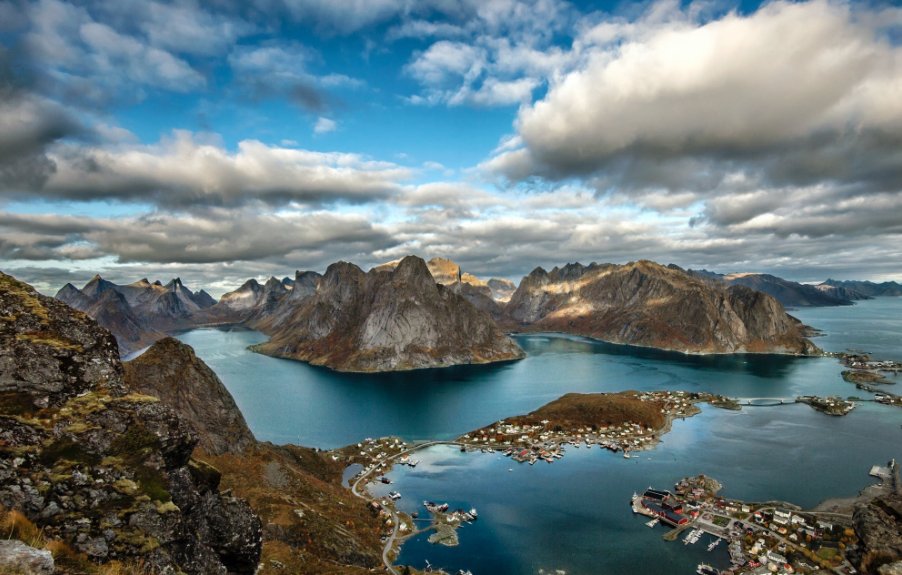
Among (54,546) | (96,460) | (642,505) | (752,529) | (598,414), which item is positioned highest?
(96,460)

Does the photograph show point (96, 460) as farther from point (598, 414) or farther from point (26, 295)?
point (598, 414)

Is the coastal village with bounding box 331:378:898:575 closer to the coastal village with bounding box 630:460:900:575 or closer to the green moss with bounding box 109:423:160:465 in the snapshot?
the coastal village with bounding box 630:460:900:575

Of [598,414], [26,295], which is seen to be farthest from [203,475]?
[598,414]

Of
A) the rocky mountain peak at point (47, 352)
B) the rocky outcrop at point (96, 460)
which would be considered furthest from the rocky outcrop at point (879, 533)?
the rocky mountain peak at point (47, 352)

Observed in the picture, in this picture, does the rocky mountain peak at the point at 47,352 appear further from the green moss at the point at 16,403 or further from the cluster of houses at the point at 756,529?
the cluster of houses at the point at 756,529

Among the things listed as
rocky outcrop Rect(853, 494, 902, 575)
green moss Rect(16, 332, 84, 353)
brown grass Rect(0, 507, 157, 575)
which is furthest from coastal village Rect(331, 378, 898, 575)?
green moss Rect(16, 332, 84, 353)

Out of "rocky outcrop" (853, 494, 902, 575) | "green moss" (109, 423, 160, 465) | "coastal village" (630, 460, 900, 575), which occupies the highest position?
"green moss" (109, 423, 160, 465)

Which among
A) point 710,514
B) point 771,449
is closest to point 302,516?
point 710,514
